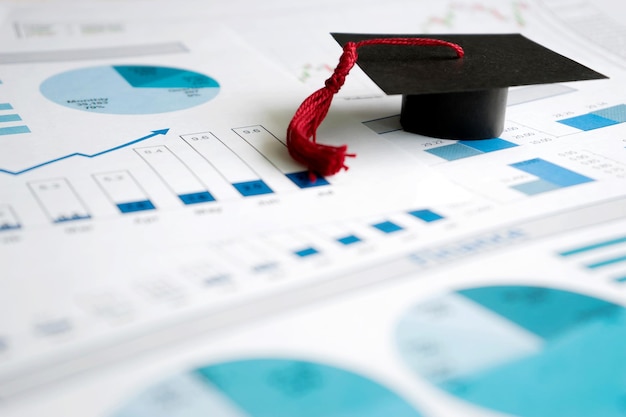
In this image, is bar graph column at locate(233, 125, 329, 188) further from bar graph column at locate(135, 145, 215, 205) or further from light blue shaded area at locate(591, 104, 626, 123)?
light blue shaded area at locate(591, 104, 626, 123)

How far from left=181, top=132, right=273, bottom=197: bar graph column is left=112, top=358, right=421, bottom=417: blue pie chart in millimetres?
286

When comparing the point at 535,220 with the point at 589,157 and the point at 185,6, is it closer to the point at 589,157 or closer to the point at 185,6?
the point at 589,157

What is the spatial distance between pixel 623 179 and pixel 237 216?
1.38 feet

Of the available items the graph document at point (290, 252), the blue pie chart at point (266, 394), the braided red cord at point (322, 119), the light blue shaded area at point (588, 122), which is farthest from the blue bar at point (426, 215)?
the light blue shaded area at point (588, 122)

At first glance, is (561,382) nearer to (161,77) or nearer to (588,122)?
(588,122)

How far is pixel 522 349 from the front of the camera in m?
0.59

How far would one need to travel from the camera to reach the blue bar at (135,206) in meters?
0.76

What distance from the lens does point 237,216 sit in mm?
758

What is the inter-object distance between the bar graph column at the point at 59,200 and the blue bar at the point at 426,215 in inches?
11.9

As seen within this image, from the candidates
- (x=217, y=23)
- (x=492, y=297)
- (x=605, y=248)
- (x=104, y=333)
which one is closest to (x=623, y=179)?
(x=605, y=248)

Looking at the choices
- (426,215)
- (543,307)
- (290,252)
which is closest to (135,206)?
(290,252)

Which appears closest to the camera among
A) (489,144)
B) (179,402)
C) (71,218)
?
(179,402)

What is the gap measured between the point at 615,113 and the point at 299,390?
736 millimetres

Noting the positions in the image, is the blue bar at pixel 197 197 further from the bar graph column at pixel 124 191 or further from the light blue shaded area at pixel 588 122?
the light blue shaded area at pixel 588 122
